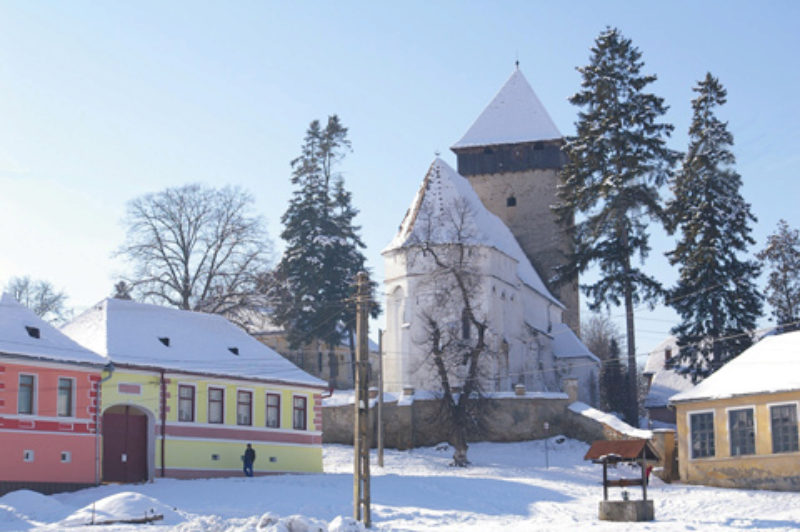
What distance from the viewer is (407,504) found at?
2927cm

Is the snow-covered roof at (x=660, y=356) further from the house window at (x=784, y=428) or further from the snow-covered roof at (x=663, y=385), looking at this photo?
the house window at (x=784, y=428)

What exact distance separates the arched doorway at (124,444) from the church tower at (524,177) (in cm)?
3709

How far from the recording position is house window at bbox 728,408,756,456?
112 ft

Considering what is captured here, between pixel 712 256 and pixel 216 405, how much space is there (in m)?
22.5

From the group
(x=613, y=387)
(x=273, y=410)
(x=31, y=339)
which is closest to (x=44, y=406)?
(x=31, y=339)

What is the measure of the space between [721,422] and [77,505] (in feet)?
64.0

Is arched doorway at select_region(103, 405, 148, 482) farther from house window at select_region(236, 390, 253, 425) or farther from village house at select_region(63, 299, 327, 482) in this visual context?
house window at select_region(236, 390, 253, 425)

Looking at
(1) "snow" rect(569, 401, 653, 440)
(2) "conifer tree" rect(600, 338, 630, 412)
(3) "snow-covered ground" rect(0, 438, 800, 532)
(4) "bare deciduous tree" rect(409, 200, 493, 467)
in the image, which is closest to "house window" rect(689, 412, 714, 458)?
(3) "snow-covered ground" rect(0, 438, 800, 532)

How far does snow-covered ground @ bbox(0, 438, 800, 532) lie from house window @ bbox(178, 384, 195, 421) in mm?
2897

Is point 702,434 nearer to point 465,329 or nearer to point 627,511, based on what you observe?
point 627,511

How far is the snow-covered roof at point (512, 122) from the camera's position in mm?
69000

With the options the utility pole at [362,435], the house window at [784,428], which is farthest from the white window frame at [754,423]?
the utility pole at [362,435]

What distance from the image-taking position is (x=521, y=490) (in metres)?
33.3

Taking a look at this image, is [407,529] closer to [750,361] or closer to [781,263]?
[750,361]
